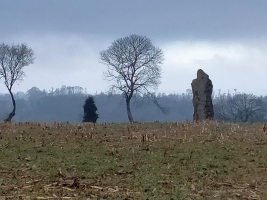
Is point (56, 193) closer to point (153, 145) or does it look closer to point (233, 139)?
point (153, 145)

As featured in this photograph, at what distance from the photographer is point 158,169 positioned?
29.0 ft

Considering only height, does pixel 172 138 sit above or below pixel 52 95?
below

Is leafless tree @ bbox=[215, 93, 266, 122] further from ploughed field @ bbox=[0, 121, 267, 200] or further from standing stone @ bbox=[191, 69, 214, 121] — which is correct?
ploughed field @ bbox=[0, 121, 267, 200]

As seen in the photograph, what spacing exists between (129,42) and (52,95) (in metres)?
77.2

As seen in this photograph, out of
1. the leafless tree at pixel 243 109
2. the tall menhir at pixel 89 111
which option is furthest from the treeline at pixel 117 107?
the tall menhir at pixel 89 111

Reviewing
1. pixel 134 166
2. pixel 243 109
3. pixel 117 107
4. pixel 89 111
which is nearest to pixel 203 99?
pixel 89 111

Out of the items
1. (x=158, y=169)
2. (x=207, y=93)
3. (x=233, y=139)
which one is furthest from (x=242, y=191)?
(x=207, y=93)

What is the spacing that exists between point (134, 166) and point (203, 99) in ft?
55.4

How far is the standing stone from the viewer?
82.9 ft

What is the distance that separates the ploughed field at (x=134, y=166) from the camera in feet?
23.3

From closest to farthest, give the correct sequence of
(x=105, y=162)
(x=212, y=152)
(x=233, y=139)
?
(x=105, y=162), (x=212, y=152), (x=233, y=139)

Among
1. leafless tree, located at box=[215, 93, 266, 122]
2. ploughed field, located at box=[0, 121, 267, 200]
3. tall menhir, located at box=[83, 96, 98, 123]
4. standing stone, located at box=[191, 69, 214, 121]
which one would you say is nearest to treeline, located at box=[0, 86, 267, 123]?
leafless tree, located at box=[215, 93, 266, 122]

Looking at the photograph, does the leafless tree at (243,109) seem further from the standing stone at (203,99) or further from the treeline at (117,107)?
the standing stone at (203,99)

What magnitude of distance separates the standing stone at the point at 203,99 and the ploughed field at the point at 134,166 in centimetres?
1203
